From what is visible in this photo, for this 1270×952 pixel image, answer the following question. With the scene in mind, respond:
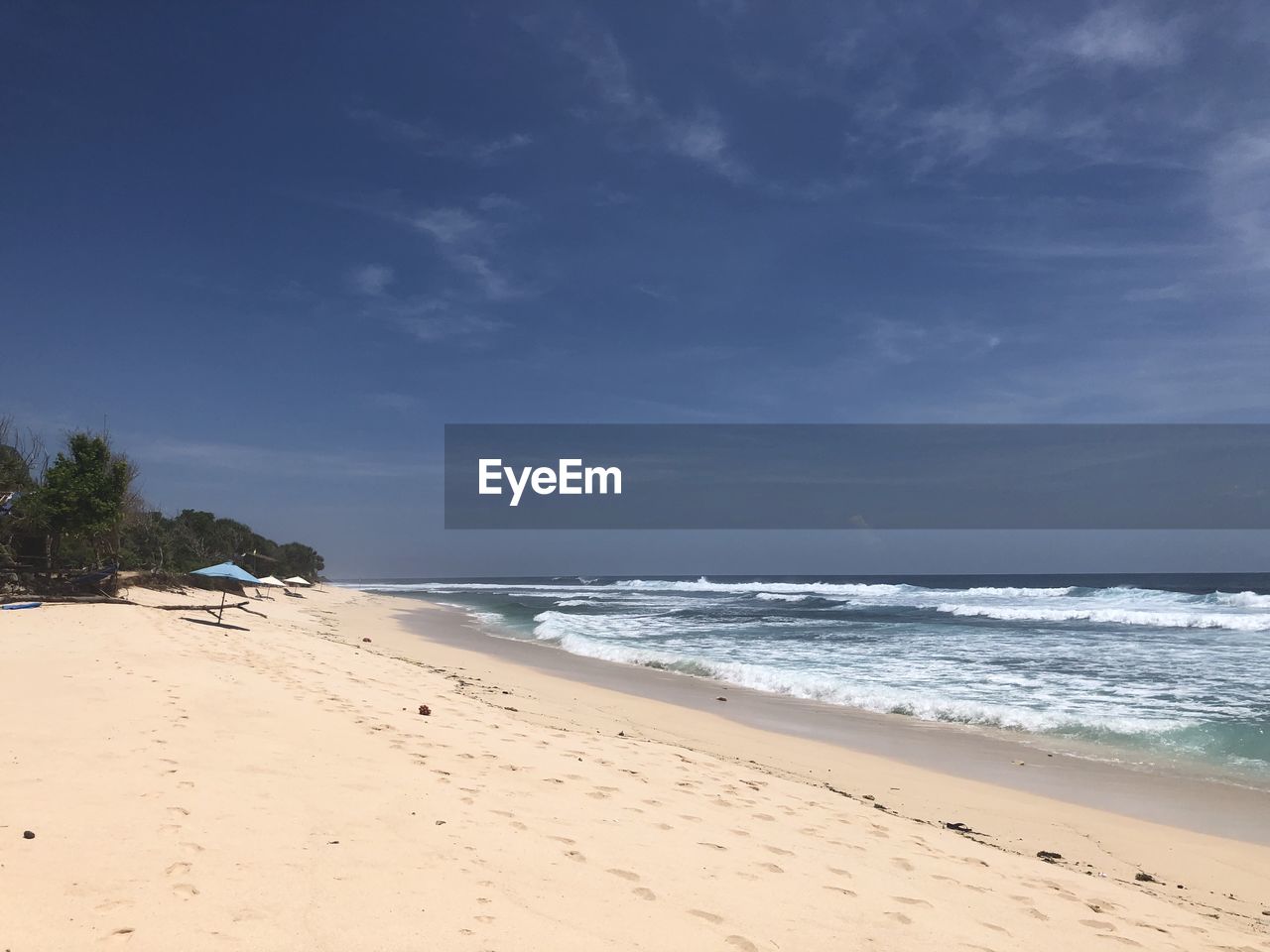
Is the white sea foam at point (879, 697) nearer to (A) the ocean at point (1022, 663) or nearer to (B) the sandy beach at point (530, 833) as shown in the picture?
(A) the ocean at point (1022, 663)

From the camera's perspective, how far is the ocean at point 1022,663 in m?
11.1

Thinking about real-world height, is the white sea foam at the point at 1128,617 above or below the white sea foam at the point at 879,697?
below

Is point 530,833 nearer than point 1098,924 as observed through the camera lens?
No

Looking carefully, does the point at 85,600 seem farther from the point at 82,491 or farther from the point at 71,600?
the point at 82,491

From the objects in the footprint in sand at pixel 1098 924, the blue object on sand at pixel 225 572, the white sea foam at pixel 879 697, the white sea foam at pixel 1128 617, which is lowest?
the white sea foam at pixel 1128 617

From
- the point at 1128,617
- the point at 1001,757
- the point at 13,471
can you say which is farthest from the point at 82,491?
the point at 1128,617

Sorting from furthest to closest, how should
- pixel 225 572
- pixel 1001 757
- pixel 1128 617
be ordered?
pixel 1128 617
pixel 225 572
pixel 1001 757

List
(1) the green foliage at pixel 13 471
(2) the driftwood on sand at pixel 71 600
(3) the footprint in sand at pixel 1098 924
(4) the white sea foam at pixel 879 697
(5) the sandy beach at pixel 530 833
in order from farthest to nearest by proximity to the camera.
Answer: (1) the green foliage at pixel 13 471 < (2) the driftwood on sand at pixel 71 600 < (4) the white sea foam at pixel 879 697 < (3) the footprint in sand at pixel 1098 924 < (5) the sandy beach at pixel 530 833

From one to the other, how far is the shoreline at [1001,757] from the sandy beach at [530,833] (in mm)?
71

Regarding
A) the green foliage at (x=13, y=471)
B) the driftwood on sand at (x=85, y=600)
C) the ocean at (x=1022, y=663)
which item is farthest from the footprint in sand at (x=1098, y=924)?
the green foliage at (x=13, y=471)

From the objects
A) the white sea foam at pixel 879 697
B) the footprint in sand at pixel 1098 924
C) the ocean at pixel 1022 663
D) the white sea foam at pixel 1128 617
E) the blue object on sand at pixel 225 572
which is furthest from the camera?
the white sea foam at pixel 1128 617

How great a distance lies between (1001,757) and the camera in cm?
1016

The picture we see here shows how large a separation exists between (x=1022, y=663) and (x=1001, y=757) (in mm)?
9462

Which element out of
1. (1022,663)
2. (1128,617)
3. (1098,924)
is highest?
(1098,924)
